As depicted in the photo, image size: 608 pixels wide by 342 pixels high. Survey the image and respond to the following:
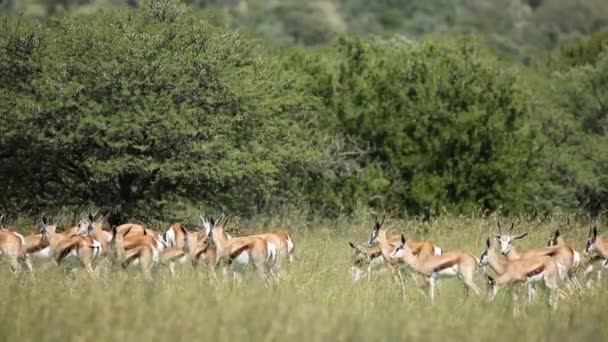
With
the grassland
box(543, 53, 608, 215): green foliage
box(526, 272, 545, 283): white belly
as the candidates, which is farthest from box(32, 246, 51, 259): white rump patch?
box(543, 53, 608, 215): green foliage

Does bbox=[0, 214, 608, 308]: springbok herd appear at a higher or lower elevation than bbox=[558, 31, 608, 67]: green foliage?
higher

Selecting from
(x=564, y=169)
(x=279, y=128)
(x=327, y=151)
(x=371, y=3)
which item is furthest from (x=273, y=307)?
(x=371, y=3)

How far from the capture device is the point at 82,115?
856 inches

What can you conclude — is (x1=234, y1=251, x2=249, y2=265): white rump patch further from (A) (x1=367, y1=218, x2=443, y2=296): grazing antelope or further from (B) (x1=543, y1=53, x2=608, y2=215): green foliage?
(B) (x1=543, y1=53, x2=608, y2=215): green foliage

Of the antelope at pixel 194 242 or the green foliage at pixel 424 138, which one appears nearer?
the antelope at pixel 194 242

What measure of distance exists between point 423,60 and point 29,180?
13.7m

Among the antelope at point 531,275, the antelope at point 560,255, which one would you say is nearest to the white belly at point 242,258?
the antelope at point 531,275

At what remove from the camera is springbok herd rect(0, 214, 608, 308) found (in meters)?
16.2

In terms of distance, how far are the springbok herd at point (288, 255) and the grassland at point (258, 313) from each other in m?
0.55

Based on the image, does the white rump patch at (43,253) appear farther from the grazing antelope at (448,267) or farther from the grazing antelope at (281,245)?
the grazing antelope at (448,267)

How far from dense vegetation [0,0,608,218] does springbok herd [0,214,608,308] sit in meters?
3.32

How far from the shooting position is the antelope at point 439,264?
16.8 metres

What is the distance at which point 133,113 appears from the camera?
21672mm

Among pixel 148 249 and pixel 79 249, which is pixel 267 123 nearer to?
pixel 148 249
